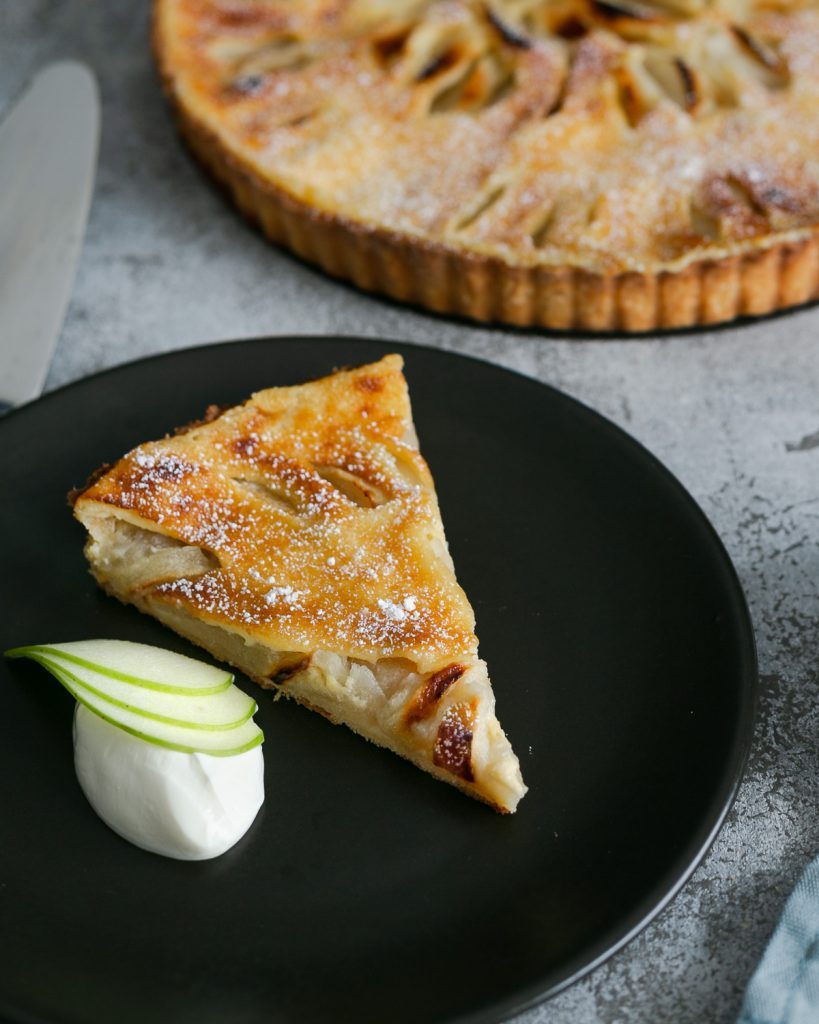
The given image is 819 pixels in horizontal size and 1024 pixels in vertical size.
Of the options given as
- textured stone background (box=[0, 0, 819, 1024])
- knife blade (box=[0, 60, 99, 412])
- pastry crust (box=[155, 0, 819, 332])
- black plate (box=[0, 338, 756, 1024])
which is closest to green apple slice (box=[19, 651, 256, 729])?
black plate (box=[0, 338, 756, 1024])

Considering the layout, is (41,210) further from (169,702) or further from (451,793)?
(451,793)

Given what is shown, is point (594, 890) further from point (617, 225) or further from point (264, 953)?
point (617, 225)

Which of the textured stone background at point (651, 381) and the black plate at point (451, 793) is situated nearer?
the black plate at point (451, 793)

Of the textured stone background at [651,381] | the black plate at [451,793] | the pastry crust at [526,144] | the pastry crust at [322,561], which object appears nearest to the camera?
the black plate at [451,793]

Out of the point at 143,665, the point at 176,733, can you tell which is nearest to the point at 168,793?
the point at 176,733

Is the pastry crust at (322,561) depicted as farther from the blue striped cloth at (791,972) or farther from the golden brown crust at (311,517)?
the blue striped cloth at (791,972)

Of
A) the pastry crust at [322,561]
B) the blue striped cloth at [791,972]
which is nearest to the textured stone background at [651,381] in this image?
the blue striped cloth at [791,972]

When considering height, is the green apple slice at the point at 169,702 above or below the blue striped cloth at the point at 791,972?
above
